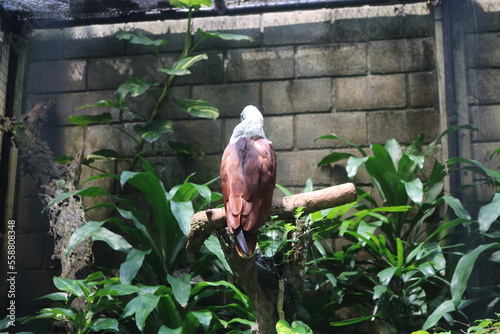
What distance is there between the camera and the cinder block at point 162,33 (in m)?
3.18

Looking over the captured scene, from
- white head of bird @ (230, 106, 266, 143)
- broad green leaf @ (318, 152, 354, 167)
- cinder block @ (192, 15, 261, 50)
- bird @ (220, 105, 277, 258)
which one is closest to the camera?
bird @ (220, 105, 277, 258)

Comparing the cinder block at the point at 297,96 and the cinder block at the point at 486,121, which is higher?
the cinder block at the point at 297,96

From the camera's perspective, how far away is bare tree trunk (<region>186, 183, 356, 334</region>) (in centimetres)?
170

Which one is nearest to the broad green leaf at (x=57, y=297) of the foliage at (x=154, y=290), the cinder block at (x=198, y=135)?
the foliage at (x=154, y=290)

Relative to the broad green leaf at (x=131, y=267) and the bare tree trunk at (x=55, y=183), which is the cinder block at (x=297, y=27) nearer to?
the bare tree trunk at (x=55, y=183)

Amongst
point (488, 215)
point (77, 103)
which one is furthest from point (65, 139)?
point (488, 215)

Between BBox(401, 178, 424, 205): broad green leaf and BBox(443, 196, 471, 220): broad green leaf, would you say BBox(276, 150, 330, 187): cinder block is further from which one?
BBox(443, 196, 471, 220): broad green leaf

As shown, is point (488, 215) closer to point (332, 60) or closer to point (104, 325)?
point (332, 60)

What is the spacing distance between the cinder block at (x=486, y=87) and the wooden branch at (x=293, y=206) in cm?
144

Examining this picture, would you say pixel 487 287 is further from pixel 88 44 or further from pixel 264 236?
pixel 88 44

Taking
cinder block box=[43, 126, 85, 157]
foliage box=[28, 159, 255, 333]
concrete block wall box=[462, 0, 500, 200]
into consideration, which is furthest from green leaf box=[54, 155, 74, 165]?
concrete block wall box=[462, 0, 500, 200]

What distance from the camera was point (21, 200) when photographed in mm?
3053

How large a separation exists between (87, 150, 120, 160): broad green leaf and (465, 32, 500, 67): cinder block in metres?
1.85

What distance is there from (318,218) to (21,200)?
165 centimetres
